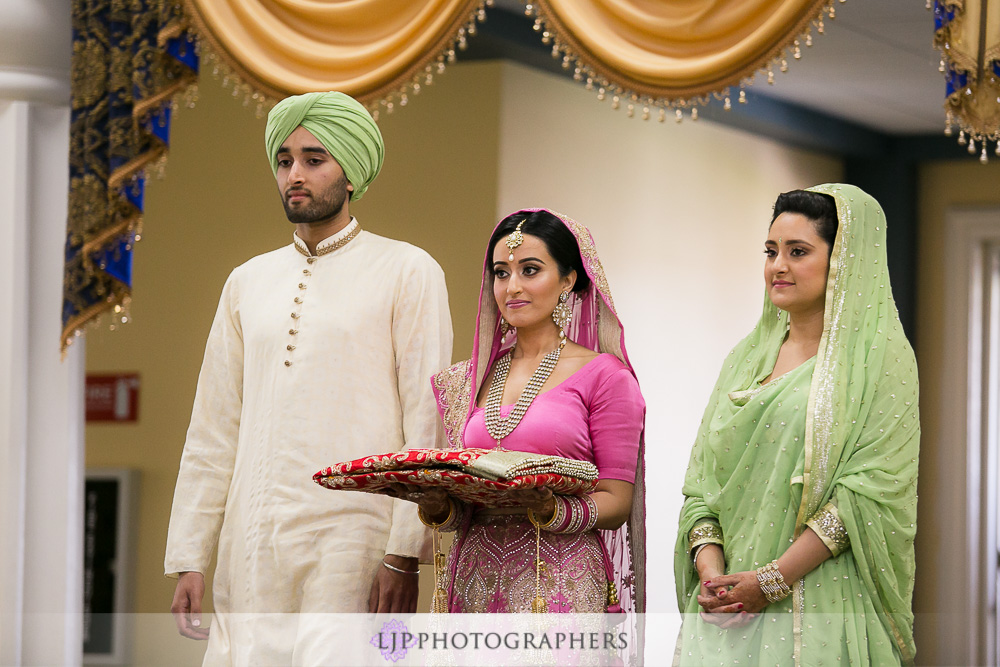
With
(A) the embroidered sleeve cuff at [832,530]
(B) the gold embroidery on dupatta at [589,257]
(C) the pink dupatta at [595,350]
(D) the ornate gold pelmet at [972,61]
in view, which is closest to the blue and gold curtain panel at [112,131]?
(C) the pink dupatta at [595,350]

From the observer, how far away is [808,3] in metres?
2.93

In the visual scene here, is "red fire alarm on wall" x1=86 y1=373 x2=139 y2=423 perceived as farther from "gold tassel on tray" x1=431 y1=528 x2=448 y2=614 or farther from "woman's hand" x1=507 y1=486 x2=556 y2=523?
"woman's hand" x1=507 y1=486 x2=556 y2=523

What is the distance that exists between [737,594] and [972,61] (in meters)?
1.27

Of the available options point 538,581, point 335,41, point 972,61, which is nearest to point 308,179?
point 335,41

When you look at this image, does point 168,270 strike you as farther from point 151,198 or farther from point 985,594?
point 985,594

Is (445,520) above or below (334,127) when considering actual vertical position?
below

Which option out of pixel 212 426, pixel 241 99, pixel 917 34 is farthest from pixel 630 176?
pixel 212 426

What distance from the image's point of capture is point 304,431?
9.16ft

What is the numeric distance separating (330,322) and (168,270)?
79.6 inches

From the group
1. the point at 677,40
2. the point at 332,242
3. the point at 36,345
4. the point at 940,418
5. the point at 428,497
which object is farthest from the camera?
the point at 940,418

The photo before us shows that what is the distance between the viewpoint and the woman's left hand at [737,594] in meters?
2.31

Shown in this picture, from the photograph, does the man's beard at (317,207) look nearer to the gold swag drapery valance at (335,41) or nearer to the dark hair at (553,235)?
the dark hair at (553,235)

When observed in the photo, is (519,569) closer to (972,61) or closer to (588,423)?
(588,423)

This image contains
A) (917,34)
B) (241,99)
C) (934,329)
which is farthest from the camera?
(241,99)
